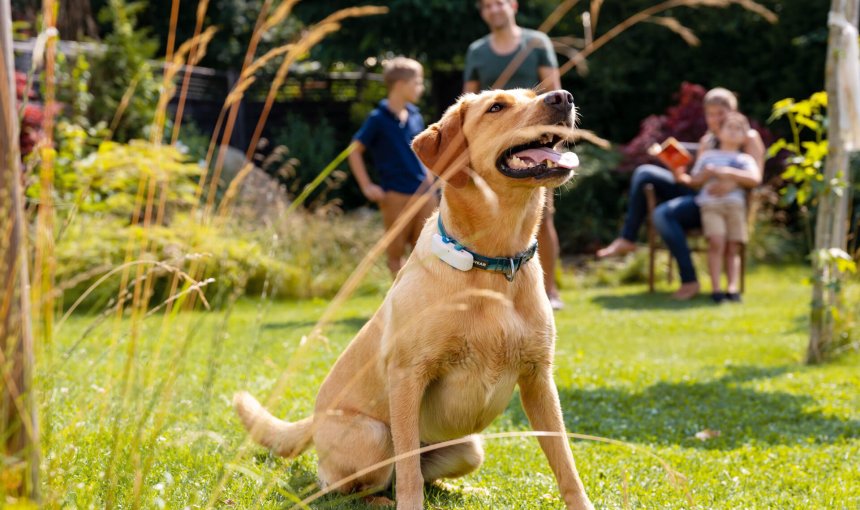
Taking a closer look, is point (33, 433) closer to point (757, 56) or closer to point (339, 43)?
point (339, 43)

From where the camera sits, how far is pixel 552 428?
9.55 ft

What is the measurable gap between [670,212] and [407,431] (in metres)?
7.95

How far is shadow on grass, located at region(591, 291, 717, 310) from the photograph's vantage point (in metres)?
9.51

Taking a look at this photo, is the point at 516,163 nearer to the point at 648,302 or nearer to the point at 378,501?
the point at 378,501

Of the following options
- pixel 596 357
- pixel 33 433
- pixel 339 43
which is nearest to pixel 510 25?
pixel 596 357

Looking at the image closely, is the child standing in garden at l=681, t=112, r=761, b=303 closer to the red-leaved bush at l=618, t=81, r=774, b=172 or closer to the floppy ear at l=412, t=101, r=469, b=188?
the red-leaved bush at l=618, t=81, r=774, b=172

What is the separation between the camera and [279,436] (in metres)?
3.42

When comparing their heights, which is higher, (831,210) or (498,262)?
(498,262)

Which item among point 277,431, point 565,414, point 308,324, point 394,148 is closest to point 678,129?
point 394,148

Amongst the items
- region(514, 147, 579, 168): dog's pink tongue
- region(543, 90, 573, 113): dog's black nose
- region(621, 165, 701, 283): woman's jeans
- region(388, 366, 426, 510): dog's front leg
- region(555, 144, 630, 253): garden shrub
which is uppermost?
region(543, 90, 573, 113): dog's black nose

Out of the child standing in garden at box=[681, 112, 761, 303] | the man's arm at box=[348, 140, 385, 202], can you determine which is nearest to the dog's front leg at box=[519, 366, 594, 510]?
the man's arm at box=[348, 140, 385, 202]

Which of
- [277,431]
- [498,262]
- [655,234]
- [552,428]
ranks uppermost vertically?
[498,262]

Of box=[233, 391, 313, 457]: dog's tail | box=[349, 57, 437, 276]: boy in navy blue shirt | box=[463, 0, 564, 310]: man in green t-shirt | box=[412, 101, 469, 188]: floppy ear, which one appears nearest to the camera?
box=[412, 101, 469, 188]: floppy ear

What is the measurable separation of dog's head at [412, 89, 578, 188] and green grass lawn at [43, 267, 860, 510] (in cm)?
78
